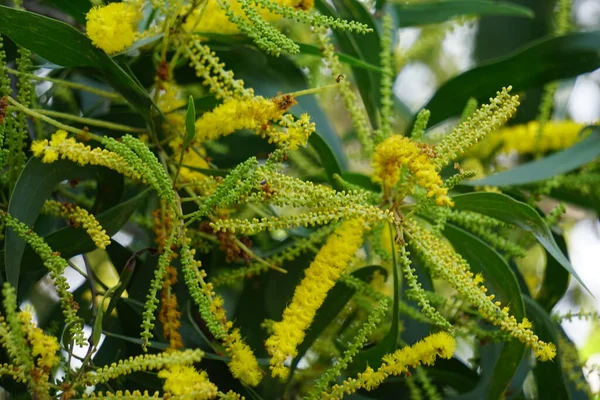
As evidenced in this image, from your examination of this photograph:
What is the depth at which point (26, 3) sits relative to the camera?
1.31 metres

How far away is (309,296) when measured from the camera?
83cm


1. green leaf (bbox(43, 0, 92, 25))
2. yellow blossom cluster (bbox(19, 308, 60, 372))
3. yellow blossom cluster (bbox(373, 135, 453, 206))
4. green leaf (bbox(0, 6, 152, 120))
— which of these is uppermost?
green leaf (bbox(43, 0, 92, 25))

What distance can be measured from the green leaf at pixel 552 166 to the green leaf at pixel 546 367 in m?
0.18

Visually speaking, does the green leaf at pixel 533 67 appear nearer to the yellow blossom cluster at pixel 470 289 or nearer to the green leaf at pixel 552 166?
the green leaf at pixel 552 166

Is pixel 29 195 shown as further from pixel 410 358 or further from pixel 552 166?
pixel 552 166

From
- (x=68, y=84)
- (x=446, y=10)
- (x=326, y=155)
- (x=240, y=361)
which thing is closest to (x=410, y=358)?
(x=240, y=361)

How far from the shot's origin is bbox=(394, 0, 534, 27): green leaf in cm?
130

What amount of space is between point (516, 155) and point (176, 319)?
1.05m

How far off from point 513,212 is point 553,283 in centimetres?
37

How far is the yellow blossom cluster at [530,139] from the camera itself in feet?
4.96

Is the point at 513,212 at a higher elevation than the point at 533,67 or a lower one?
lower

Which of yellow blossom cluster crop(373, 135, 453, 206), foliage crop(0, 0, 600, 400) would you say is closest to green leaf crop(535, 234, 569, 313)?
foliage crop(0, 0, 600, 400)

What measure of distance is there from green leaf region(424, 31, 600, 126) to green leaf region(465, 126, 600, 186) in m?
0.10

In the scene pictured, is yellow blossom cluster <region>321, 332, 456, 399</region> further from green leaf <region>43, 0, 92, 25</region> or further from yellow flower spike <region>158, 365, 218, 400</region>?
green leaf <region>43, 0, 92, 25</region>
